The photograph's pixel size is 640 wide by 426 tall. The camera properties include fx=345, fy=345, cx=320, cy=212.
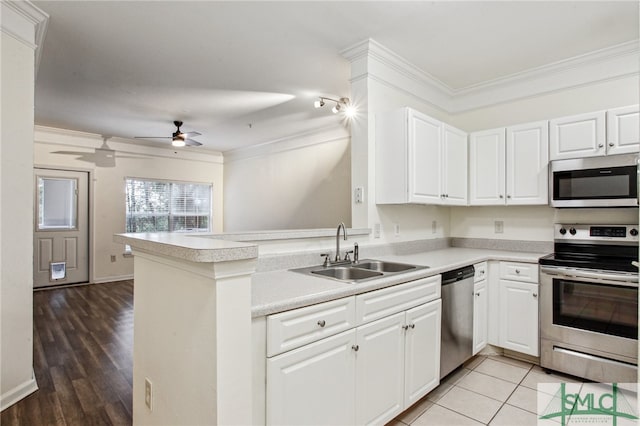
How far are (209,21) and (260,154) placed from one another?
424cm

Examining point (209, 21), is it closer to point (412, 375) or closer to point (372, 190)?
point (372, 190)

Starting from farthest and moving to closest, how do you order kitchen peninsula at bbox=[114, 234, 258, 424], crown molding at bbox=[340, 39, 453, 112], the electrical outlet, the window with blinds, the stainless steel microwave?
1. the window with blinds
2. crown molding at bbox=[340, 39, 453, 112]
3. the stainless steel microwave
4. the electrical outlet
5. kitchen peninsula at bbox=[114, 234, 258, 424]

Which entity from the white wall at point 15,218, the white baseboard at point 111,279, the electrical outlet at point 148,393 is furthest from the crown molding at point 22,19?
the white baseboard at point 111,279

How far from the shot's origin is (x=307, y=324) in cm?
143

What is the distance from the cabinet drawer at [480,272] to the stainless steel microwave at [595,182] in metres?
0.78

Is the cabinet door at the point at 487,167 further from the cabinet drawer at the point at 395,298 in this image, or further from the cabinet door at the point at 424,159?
the cabinet drawer at the point at 395,298

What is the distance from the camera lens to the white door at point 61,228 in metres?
5.36

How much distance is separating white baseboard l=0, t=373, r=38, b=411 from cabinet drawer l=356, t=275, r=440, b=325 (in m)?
2.27

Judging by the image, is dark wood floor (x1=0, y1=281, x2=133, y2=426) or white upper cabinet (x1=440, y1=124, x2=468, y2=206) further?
white upper cabinet (x1=440, y1=124, x2=468, y2=206)

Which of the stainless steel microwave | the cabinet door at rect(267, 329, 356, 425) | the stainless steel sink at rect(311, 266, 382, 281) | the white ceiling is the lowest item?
the cabinet door at rect(267, 329, 356, 425)

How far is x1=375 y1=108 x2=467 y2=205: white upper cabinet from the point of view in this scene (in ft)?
8.63

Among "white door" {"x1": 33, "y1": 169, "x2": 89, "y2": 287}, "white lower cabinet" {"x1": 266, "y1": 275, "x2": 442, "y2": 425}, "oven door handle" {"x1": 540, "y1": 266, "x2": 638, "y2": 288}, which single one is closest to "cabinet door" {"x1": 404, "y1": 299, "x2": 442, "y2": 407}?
"white lower cabinet" {"x1": 266, "y1": 275, "x2": 442, "y2": 425}

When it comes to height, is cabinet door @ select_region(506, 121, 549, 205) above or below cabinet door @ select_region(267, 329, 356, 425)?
above

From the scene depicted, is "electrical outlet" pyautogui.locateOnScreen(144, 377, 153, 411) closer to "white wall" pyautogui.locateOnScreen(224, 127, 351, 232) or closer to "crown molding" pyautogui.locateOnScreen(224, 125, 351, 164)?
"white wall" pyautogui.locateOnScreen(224, 127, 351, 232)
